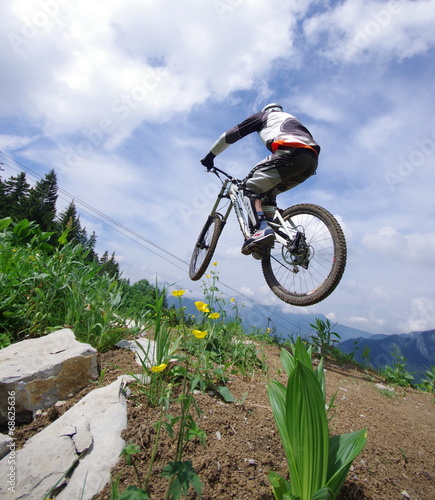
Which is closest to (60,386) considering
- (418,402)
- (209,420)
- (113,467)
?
(113,467)

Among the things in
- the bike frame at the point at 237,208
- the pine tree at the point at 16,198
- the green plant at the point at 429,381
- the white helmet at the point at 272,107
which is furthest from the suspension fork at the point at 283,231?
the pine tree at the point at 16,198

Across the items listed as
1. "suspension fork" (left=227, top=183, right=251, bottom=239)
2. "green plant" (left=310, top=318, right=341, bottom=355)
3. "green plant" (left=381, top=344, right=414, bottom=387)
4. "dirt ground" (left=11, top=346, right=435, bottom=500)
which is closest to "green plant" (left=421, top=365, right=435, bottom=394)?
"green plant" (left=381, top=344, right=414, bottom=387)

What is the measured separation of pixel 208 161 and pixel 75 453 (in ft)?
16.1

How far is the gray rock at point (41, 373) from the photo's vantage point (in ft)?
5.46

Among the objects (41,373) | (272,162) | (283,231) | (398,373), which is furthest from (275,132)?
(41,373)

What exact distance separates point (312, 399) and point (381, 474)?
2.30 feet

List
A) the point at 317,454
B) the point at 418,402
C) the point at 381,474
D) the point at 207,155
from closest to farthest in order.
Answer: the point at 317,454 < the point at 381,474 < the point at 418,402 < the point at 207,155

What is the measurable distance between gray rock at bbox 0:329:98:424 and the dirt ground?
0.10m

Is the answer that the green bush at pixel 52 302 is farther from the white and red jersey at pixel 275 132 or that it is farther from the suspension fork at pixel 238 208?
the white and red jersey at pixel 275 132

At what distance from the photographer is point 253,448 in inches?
54.5

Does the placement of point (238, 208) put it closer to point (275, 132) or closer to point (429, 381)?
point (275, 132)

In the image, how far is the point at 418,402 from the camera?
3197 millimetres

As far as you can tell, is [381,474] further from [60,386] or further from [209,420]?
[60,386]

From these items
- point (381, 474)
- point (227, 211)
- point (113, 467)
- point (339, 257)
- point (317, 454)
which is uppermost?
point (227, 211)
